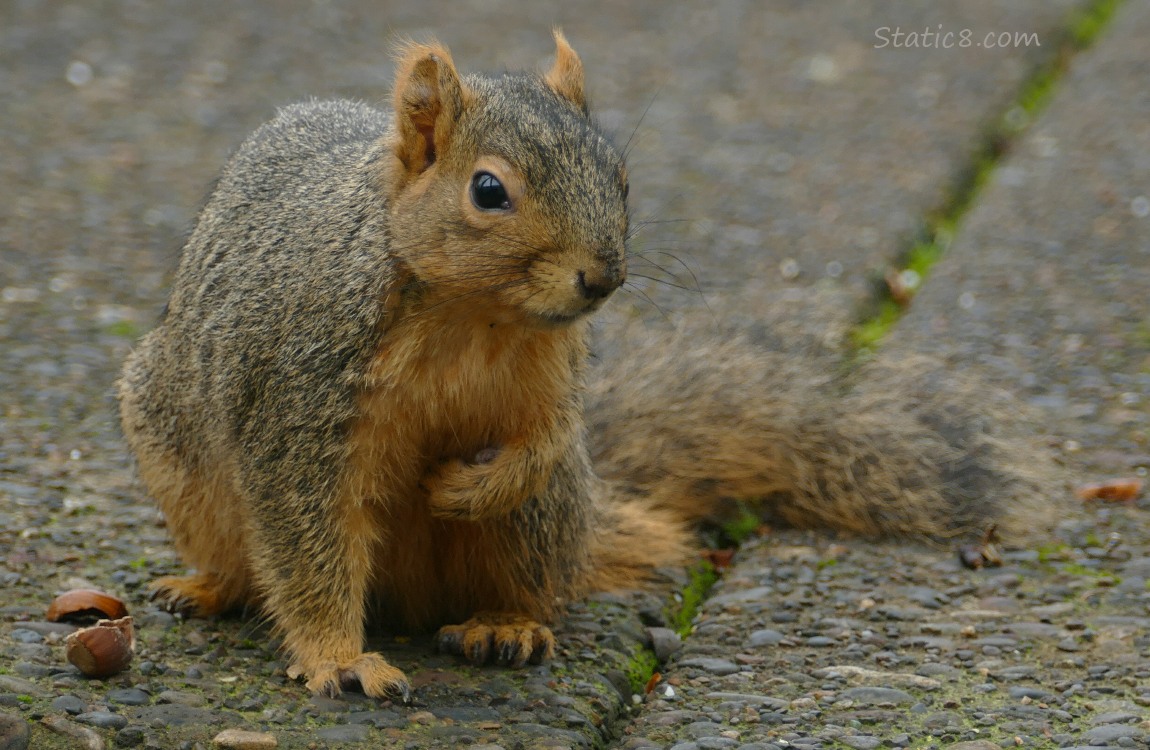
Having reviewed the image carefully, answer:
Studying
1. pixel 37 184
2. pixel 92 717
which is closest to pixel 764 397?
pixel 92 717

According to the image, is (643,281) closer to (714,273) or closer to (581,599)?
(714,273)

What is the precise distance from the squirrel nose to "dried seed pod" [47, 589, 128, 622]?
1.11m

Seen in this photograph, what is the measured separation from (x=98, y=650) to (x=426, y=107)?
1.07 m

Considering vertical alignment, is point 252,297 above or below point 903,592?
above

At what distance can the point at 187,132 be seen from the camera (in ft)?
18.5

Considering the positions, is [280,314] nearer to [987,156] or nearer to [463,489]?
[463,489]

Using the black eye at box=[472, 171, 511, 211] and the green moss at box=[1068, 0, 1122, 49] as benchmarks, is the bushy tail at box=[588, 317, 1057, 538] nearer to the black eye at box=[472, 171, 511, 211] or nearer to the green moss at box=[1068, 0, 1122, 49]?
the black eye at box=[472, 171, 511, 211]

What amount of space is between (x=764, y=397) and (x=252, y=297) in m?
1.37

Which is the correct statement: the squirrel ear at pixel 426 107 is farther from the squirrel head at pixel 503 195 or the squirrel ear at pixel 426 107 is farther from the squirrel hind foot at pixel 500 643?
the squirrel hind foot at pixel 500 643

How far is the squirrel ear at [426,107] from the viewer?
254 cm

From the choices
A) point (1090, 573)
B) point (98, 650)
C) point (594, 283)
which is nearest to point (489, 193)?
point (594, 283)

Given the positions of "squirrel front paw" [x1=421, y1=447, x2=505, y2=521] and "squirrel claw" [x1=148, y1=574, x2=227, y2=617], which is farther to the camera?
"squirrel claw" [x1=148, y1=574, x2=227, y2=617]

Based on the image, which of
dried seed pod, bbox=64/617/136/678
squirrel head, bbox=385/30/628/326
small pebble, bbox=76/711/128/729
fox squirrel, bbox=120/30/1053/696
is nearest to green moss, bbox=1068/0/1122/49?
fox squirrel, bbox=120/30/1053/696

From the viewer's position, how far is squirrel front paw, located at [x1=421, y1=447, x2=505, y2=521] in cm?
257
